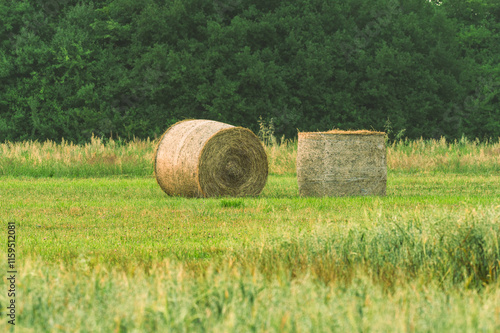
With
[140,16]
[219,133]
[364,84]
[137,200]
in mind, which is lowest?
[137,200]

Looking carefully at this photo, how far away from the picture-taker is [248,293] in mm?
3748

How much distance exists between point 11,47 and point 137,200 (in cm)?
2372

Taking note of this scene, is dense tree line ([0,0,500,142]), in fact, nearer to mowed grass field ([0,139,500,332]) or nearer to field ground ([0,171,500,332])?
mowed grass field ([0,139,500,332])

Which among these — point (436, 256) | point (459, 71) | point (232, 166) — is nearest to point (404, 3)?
point (459, 71)

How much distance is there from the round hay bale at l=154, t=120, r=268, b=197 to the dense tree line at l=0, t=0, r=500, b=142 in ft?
57.0

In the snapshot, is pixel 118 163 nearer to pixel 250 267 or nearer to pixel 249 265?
pixel 249 265

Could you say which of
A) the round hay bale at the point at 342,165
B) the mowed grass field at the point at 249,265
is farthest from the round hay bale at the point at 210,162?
the round hay bale at the point at 342,165

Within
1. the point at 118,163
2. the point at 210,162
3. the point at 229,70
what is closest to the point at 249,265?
the point at 210,162

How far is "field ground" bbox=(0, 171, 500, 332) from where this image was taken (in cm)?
333

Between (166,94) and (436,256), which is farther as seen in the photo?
(166,94)

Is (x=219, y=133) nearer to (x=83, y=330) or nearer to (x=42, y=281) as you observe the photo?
(x=42, y=281)

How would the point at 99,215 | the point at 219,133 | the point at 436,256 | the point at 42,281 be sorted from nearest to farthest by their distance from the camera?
the point at 42,281 < the point at 436,256 < the point at 99,215 < the point at 219,133

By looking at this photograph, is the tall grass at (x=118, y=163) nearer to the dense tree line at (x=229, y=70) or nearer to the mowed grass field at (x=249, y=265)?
the mowed grass field at (x=249, y=265)

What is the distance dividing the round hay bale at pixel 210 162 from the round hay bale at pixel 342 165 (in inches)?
46.8
